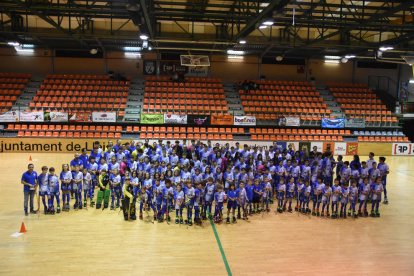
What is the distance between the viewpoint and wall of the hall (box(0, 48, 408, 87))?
2547cm

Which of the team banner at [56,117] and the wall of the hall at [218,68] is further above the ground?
the wall of the hall at [218,68]

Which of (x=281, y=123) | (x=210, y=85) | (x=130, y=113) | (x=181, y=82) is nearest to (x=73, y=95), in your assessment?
(x=130, y=113)

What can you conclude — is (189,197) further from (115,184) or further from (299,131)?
(299,131)

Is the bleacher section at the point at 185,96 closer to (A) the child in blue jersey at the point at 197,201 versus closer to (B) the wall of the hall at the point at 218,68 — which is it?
(B) the wall of the hall at the point at 218,68

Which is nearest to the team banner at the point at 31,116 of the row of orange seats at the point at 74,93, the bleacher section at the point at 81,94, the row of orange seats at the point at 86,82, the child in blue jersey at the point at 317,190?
the bleacher section at the point at 81,94

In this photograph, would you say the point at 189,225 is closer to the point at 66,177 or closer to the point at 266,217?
the point at 266,217

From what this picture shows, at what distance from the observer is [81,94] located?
22844mm

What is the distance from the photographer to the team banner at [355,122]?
22.8m

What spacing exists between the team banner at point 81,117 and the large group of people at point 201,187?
1068 cm

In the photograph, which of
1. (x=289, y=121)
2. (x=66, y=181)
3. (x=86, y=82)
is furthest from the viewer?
(x=86, y=82)

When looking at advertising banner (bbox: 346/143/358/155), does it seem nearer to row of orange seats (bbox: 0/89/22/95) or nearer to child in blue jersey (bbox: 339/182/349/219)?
child in blue jersey (bbox: 339/182/349/219)

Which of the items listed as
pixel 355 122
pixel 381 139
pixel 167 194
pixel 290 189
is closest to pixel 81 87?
pixel 167 194

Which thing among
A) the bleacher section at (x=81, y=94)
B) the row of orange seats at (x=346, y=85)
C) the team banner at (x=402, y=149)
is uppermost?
the row of orange seats at (x=346, y=85)

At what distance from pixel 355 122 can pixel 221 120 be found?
11499 millimetres
